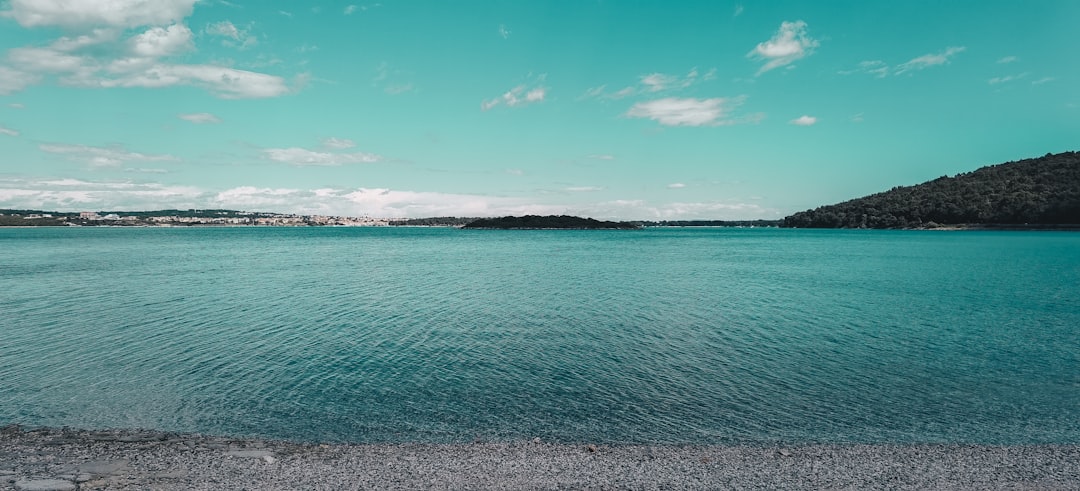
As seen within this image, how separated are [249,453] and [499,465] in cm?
455

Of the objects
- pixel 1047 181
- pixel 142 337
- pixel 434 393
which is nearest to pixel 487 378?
pixel 434 393

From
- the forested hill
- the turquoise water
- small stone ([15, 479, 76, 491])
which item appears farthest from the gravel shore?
the forested hill

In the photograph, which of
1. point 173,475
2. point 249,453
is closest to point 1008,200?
point 249,453

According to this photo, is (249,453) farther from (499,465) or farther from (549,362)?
(549,362)

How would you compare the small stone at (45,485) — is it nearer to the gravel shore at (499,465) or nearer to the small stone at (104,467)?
the gravel shore at (499,465)

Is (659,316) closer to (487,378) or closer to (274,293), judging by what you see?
(487,378)

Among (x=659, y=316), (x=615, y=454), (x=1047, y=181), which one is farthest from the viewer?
(x=1047, y=181)

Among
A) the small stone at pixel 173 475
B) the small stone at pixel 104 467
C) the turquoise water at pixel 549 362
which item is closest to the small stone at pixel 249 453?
the small stone at pixel 173 475

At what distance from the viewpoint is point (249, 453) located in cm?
1057

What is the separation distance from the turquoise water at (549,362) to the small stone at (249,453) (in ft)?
3.82

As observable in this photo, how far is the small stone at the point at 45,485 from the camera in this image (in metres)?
8.70

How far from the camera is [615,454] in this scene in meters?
10.7

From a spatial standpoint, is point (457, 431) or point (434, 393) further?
point (434, 393)

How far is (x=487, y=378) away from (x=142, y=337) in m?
14.1
